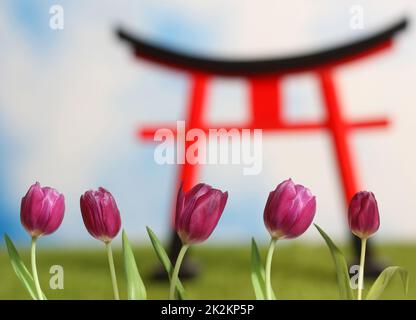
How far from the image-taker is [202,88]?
1.17m

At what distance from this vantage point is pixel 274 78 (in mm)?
1158

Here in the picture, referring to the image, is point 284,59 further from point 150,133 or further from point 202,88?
point 150,133

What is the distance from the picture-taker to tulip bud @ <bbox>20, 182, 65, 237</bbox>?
0.28 m

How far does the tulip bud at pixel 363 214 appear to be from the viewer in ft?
0.94

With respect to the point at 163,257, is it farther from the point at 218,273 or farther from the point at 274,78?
the point at 218,273

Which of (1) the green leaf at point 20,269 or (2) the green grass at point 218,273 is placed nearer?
(1) the green leaf at point 20,269

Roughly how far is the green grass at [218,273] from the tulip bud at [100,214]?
0.76 m

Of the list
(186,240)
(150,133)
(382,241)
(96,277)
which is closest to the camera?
(186,240)

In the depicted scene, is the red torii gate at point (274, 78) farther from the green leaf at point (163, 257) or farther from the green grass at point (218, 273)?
the green leaf at point (163, 257)

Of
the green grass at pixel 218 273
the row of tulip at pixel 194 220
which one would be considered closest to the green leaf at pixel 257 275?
the row of tulip at pixel 194 220

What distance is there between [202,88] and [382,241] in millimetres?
633
